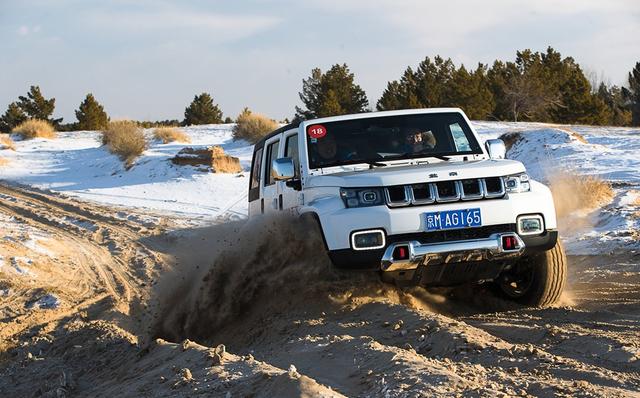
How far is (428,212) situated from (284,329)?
1.43m

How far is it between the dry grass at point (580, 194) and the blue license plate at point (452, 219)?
814 centimetres

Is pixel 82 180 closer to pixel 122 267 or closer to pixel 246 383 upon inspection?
pixel 122 267

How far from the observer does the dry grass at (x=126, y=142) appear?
25.6 meters

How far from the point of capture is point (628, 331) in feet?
18.4

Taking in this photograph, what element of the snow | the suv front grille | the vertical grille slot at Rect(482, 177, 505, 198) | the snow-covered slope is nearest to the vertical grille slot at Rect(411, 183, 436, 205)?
the suv front grille

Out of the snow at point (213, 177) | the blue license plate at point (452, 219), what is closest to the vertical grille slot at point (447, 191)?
the blue license plate at point (452, 219)

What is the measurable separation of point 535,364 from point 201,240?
549 centimetres

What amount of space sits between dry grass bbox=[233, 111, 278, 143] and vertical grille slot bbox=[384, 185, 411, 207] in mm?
25720

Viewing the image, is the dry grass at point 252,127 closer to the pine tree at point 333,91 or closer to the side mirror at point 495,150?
the pine tree at point 333,91

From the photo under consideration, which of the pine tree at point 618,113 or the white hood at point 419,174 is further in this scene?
the pine tree at point 618,113

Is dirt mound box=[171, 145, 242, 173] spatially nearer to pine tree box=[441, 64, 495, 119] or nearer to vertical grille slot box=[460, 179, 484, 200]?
vertical grille slot box=[460, 179, 484, 200]

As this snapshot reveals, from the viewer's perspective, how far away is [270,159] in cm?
857

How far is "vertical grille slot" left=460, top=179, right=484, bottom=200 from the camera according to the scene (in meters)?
6.37

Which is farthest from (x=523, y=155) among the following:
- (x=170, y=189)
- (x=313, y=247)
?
(x=313, y=247)
